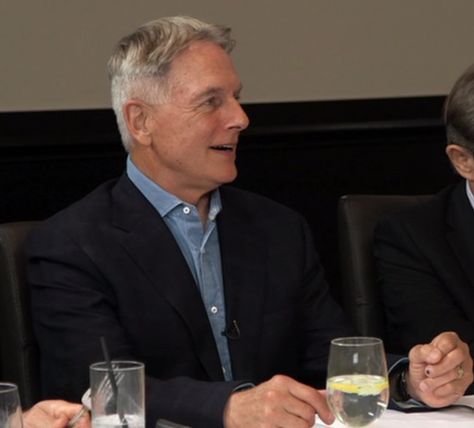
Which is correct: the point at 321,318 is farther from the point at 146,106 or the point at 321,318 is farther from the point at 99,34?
the point at 99,34

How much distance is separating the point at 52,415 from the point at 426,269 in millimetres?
1276

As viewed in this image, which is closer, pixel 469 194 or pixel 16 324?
pixel 16 324

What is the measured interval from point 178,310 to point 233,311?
149 mm

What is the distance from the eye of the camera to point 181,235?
3.05 metres

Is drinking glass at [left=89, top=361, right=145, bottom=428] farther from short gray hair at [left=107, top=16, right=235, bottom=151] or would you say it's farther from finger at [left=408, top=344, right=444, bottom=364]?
short gray hair at [left=107, top=16, right=235, bottom=151]

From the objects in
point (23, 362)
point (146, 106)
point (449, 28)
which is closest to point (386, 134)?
point (449, 28)

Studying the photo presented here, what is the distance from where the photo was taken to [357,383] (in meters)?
2.28

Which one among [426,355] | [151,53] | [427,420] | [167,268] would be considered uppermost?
[151,53]

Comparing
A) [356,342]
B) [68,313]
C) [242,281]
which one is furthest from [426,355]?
[68,313]

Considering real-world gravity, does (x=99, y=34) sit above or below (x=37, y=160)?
above

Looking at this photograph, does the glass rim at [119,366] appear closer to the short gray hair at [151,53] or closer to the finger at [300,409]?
the finger at [300,409]

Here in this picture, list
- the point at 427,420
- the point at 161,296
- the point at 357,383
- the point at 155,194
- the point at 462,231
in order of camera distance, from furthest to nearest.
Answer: the point at 462,231
the point at 155,194
the point at 161,296
the point at 427,420
the point at 357,383

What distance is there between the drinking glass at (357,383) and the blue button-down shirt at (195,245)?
2.40 feet

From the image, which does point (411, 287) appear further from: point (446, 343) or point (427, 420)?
point (427, 420)
